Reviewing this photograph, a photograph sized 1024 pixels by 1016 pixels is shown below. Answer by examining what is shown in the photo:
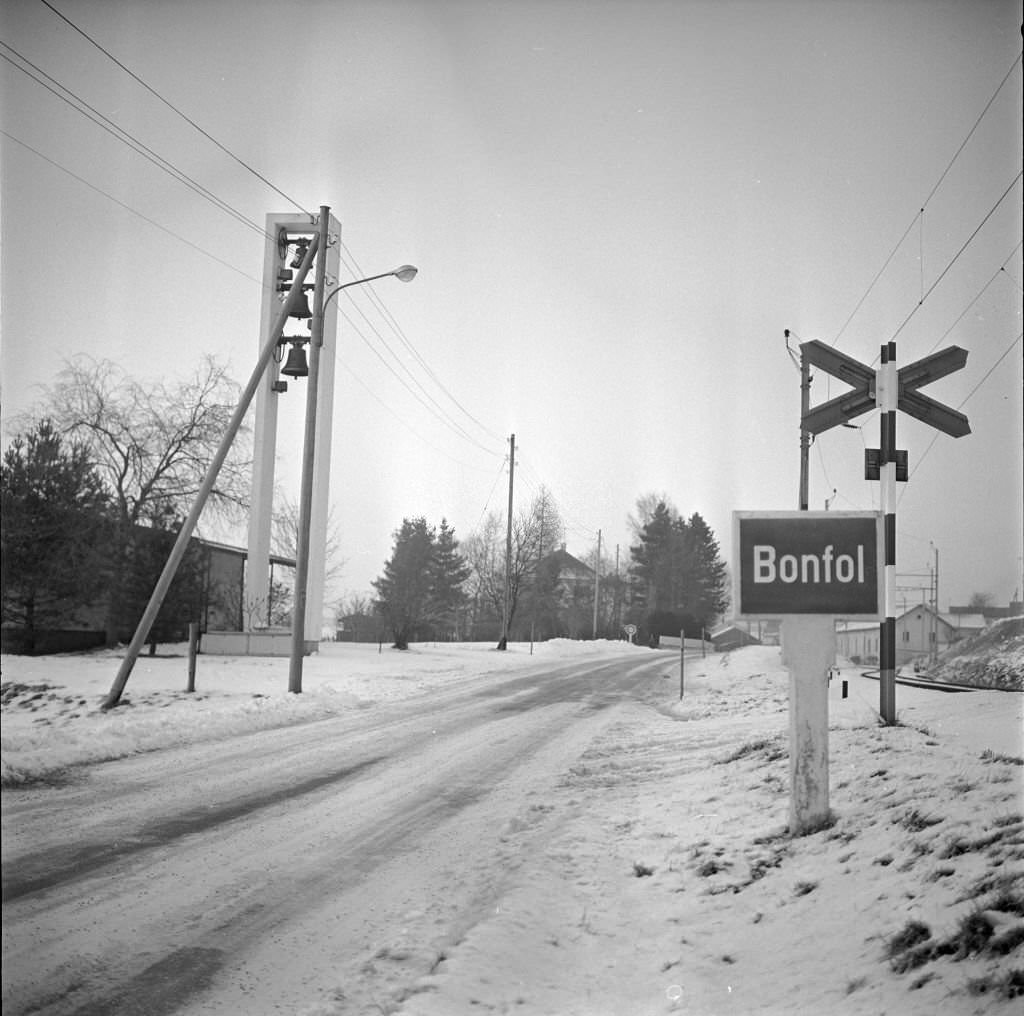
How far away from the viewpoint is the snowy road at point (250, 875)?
1799 mm

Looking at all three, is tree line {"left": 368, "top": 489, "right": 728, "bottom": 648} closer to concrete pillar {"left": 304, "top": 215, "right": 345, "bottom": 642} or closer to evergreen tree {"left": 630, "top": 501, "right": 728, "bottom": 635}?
evergreen tree {"left": 630, "top": 501, "right": 728, "bottom": 635}

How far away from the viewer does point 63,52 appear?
2301 mm

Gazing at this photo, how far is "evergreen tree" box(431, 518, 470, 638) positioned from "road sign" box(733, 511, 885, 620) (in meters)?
18.6

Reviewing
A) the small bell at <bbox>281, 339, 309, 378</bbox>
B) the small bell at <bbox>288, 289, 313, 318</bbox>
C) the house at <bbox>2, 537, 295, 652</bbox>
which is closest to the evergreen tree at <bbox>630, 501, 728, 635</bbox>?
the small bell at <bbox>281, 339, 309, 378</bbox>

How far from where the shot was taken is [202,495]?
18.0 ft

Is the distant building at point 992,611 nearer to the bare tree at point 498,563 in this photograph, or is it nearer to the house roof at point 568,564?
the bare tree at point 498,563

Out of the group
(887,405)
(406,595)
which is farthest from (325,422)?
(406,595)

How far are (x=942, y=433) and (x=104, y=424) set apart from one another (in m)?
4.26

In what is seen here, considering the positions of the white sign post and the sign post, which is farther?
the sign post

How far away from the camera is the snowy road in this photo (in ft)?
5.90

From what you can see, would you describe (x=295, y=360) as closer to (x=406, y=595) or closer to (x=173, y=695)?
(x=173, y=695)

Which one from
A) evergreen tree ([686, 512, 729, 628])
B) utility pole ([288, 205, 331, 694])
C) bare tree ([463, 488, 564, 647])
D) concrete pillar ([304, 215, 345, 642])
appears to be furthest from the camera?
bare tree ([463, 488, 564, 647])

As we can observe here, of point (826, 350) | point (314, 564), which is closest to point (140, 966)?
point (314, 564)

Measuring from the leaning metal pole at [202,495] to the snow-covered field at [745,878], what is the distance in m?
0.12
